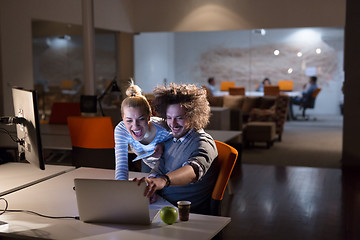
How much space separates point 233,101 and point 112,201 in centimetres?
929

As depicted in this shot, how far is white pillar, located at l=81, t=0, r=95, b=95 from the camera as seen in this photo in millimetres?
Answer: 7406

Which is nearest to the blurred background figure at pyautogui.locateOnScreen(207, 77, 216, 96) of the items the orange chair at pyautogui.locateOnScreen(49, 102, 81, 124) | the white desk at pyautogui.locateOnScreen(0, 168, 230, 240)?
the orange chair at pyautogui.locateOnScreen(49, 102, 81, 124)

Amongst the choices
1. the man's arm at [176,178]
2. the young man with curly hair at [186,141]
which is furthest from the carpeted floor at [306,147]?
the man's arm at [176,178]

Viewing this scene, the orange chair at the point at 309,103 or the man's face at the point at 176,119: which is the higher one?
the man's face at the point at 176,119

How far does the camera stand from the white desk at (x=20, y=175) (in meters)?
2.98

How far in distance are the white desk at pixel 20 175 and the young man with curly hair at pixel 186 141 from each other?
86cm

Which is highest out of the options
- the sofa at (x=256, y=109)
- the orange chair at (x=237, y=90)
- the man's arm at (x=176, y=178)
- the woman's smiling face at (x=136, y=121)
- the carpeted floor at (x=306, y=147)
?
the woman's smiling face at (x=136, y=121)

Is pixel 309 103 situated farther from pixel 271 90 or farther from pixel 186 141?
pixel 186 141

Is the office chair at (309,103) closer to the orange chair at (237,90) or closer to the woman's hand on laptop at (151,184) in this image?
the orange chair at (237,90)

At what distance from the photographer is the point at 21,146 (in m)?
2.85

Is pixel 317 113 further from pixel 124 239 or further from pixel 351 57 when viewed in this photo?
pixel 124 239

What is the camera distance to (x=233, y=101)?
11.3 m

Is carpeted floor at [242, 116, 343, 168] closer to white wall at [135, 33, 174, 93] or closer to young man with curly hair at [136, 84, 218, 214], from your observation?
white wall at [135, 33, 174, 93]

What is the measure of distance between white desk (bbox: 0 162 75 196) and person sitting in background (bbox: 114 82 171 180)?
610 mm
